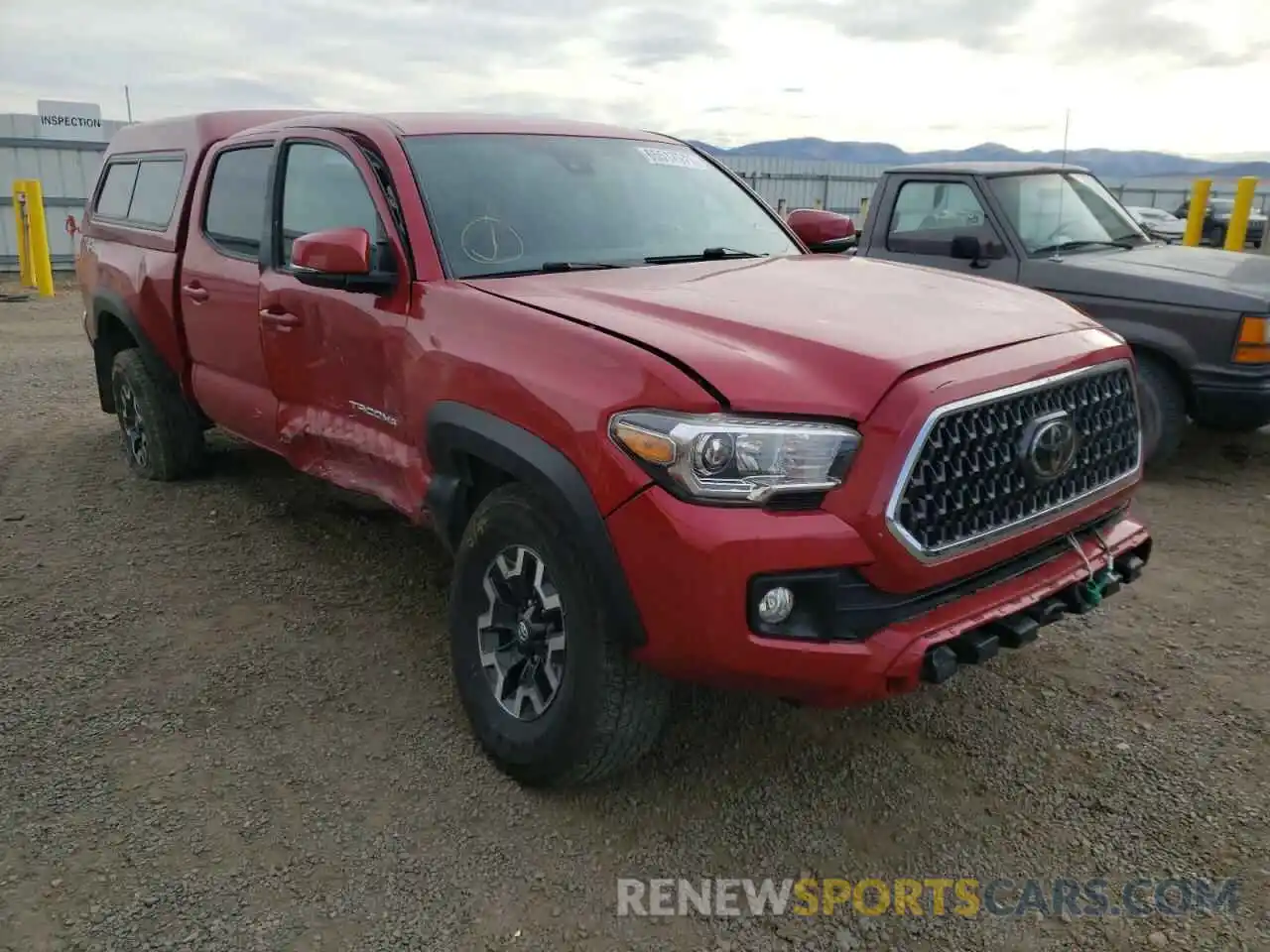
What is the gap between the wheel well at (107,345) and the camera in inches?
233

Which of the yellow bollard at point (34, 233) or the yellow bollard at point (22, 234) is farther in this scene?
the yellow bollard at point (22, 234)

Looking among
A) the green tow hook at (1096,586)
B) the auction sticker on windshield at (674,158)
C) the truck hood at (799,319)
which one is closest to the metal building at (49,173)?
the auction sticker on windshield at (674,158)

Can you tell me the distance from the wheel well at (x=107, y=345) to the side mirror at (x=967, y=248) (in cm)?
492

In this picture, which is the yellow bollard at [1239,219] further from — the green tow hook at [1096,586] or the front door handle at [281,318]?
the front door handle at [281,318]

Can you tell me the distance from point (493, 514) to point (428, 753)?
2.78 ft

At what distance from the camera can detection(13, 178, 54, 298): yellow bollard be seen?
1435 centimetres

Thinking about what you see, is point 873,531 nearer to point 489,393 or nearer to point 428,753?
point 489,393

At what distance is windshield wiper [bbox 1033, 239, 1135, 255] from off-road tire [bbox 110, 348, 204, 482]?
16.7ft

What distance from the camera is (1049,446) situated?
8.68 feet

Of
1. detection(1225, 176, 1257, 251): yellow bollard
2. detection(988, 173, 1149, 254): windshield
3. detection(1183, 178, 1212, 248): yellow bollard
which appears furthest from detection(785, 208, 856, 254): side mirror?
detection(1183, 178, 1212, 248): yellow bollard

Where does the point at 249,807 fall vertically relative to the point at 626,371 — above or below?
below

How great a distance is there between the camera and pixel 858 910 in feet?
8.32

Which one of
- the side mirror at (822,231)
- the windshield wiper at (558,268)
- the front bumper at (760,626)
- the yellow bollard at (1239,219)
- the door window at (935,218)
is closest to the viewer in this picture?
the front bumper at (760,626)

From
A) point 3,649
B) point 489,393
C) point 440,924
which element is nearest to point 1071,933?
point 440,924
